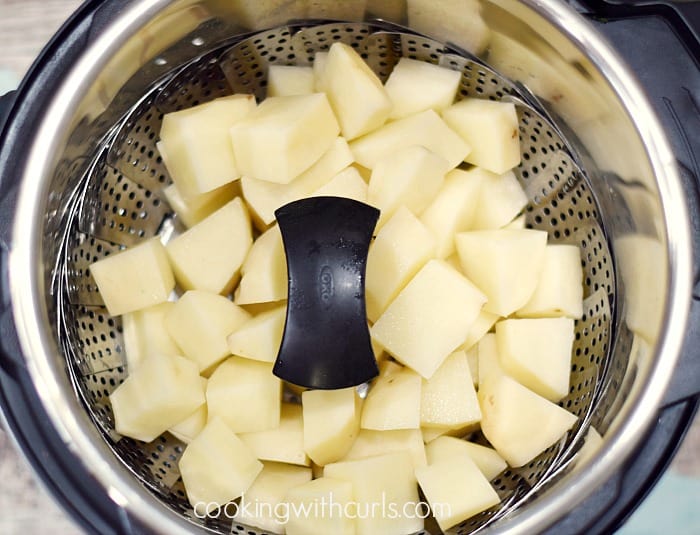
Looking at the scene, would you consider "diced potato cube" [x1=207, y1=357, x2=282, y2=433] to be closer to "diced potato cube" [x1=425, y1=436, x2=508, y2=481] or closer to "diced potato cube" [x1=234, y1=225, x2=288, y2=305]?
"diced potato cube" [x1=234, y1=225, x2=288, y2=305]

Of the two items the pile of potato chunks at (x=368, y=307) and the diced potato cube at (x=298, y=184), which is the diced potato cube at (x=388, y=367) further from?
the diced potato cube at (x=298, y=184)

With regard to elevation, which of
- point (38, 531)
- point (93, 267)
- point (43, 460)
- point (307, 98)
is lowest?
point (38, 531)

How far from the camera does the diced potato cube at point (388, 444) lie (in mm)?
875

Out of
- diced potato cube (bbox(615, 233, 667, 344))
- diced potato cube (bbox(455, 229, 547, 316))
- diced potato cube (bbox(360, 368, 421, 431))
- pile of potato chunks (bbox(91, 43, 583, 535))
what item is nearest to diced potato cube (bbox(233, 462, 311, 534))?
pile of potato chunks (bbox(91, 43, 583, 535))

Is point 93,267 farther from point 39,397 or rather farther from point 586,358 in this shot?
point 586,358

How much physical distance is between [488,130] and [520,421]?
1.16ft

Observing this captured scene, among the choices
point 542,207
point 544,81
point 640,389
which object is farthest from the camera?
point 542,207

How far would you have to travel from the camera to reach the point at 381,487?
84 centimetres

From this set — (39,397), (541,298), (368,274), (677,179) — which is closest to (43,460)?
(39,397)

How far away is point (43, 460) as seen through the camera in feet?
2.48

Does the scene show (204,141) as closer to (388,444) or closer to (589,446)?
(388,444)

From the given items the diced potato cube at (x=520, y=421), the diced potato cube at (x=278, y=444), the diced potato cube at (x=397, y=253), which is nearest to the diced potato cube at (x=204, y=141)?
the diced potato cube at (x=397, y=253)

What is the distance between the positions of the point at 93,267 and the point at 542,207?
586 millimetres

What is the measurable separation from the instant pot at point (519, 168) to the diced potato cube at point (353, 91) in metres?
0.06
